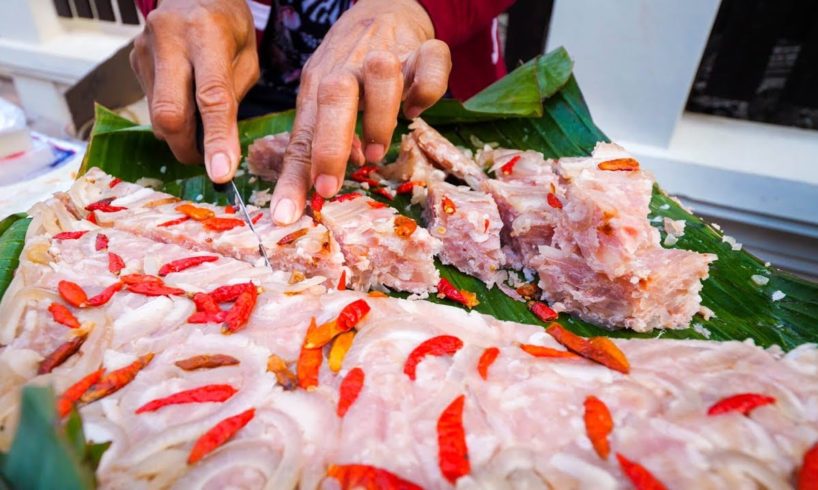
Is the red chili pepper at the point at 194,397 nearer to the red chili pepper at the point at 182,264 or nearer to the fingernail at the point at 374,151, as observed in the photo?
the red chili pepper at the point at 182,264

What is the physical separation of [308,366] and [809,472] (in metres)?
1.65

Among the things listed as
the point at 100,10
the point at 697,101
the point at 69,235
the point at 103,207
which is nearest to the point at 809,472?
the point at 69,235

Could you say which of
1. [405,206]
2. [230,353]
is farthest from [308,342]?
[405,206]

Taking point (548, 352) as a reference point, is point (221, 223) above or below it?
below

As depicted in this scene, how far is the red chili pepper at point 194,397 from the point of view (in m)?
1.82

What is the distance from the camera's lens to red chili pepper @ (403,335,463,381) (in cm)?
196

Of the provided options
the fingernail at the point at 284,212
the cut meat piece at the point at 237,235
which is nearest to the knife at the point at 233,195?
the cut meat piece at the point at 237,235

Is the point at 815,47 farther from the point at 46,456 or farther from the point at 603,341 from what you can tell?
the point at 46,456

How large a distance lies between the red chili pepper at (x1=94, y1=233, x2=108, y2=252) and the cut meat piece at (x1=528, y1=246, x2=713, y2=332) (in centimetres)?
244

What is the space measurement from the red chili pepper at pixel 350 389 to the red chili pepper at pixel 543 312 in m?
1.39

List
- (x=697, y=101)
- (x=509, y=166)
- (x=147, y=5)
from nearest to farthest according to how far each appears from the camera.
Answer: (x=509, y=166), (x=147, y=5), (x=697, y=101)

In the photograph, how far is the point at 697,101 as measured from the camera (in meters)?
6.70

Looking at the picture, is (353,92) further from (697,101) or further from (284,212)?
(697,101)

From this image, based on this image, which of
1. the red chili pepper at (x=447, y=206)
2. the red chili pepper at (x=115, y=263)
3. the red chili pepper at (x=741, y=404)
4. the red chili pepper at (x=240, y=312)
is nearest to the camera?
the red chili pepper at (x=741, y=404)
